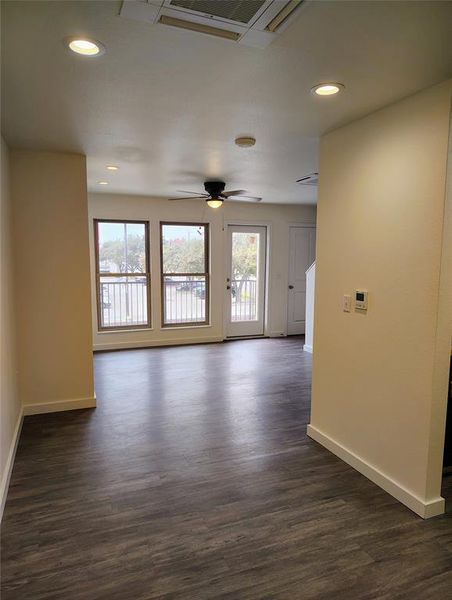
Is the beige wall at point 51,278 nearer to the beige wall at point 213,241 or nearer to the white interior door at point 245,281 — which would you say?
the beige wall at point 213,241

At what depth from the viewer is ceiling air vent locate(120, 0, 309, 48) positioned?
1418 millimetres

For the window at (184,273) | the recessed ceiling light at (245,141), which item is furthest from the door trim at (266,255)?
the recessed ceiling light at (245,141)

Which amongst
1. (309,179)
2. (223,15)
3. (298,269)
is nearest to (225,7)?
(223,15)

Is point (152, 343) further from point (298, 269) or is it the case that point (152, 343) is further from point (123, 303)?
point (298, 269)

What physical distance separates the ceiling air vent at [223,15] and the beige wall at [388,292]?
3.56ft

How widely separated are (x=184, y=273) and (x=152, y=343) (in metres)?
1.30

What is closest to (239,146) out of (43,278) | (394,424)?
(43,278)

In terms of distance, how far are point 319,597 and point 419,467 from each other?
961 millimetres

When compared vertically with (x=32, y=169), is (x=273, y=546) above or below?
below

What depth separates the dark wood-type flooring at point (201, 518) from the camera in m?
1.83

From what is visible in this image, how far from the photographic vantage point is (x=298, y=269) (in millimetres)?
Result: 7551

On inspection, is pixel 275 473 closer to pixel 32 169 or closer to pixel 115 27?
pixel 115 27

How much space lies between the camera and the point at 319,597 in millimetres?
1752

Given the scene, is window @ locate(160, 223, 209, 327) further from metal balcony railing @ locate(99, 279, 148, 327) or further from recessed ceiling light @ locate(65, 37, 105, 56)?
recessed ceiling light @ locate(65, 37, 105, 56)
